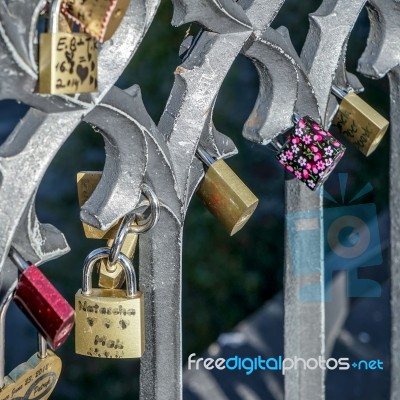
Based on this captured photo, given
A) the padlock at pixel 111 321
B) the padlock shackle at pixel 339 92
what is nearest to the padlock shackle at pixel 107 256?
the padlock at pixel 111 321

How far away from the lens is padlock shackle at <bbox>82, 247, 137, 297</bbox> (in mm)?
1028

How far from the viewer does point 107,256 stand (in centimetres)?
103

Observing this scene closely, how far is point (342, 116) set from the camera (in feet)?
4.53

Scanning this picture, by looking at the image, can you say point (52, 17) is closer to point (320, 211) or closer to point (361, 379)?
point (320, 211)

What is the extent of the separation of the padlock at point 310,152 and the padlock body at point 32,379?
1.41 ft

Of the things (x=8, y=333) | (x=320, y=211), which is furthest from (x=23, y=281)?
(x=8, y=333)

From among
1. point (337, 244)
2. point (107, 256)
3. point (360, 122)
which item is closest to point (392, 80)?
point (360, 122)

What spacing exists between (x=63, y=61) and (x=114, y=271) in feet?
1.15

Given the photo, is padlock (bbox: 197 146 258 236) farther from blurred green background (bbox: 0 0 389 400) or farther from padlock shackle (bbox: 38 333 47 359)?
blurred green background (bbox: 0 0 389 400)

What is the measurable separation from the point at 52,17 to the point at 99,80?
8cm

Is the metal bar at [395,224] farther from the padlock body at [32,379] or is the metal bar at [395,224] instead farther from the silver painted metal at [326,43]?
the padlock body at [32,379]

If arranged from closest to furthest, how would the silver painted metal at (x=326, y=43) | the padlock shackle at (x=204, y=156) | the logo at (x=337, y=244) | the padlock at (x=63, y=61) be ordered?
the padlock at (x=63, y=61)
the padlock shackle at (x=204, y=156)
the silver painted metal at (x=326, y=43)
the logo at (x=337, y=244)

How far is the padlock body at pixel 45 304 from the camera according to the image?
2.90 ft

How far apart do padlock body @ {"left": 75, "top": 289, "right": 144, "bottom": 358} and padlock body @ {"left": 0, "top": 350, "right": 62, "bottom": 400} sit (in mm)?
37
